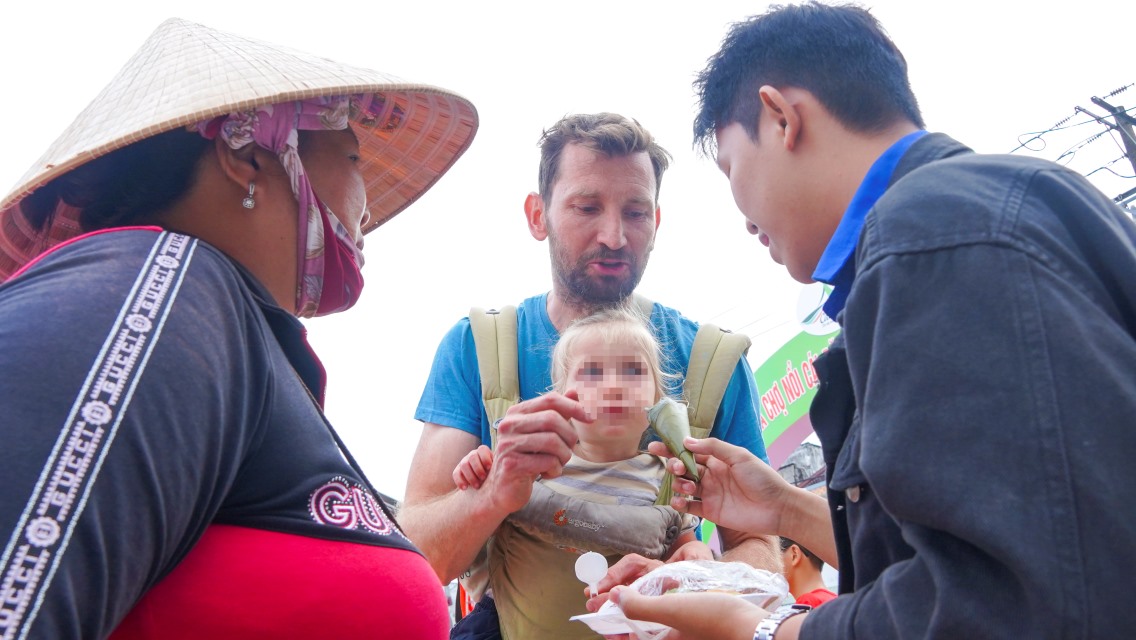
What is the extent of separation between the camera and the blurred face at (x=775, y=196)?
206 centimetres

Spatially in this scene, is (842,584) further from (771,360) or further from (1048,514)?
(771,360)

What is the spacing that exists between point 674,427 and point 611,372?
0.53 metres

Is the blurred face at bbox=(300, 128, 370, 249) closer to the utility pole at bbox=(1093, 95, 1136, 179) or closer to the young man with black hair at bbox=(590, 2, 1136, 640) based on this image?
the young man with black hair at bbox=(590, 2, 1136, 640)

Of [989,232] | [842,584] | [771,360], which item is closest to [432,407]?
[842,584]

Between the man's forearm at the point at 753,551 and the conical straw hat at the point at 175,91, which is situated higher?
the conical straw hat at the point at 175,91

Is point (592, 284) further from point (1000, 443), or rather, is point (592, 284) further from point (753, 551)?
point (1000, 443)

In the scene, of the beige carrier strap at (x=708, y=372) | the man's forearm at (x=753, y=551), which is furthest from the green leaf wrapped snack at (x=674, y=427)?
the man's forearm at (x=753, y=551)

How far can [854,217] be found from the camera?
187 cm

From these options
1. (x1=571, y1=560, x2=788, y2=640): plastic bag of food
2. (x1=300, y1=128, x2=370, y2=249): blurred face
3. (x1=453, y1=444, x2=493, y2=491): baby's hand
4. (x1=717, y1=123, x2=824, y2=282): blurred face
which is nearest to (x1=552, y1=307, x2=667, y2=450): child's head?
(x1=453, y1=444, x2=493, y2=491): baby's hand

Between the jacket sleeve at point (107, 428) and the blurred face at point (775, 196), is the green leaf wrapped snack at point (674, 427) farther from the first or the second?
the jacket sleeve at point (107, 428)

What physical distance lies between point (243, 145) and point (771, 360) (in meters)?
9.06

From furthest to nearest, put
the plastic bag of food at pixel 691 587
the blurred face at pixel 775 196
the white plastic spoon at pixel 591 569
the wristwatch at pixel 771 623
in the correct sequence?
the white plastic spoon at pixel 591 569 < the plastic bag of food at pixel 691 587 < the blurred face at pixel 775 196 < the wristwatch at pixel 771 623

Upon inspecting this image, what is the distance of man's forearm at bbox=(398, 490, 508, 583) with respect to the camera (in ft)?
9.52

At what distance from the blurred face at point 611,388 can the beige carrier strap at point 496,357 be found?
0.24 meters
